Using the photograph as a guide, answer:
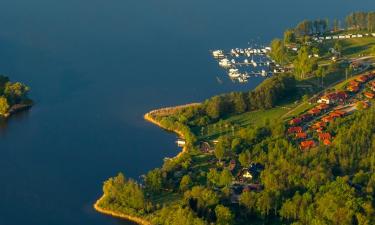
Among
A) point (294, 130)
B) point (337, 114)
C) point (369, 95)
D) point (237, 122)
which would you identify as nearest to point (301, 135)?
point (294, 130)

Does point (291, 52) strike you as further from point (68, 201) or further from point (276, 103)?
point (68, 201)

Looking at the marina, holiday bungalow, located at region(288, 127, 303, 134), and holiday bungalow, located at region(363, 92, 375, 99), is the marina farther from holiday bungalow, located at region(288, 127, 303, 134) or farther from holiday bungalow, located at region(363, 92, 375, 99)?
holiday bungalow, located at region(288, 127, 303, 134)

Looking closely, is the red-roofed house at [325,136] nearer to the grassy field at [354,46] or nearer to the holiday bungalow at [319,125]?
the holiday bungalow at [319,125]

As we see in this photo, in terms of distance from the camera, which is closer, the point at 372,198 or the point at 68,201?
the point at 372,198

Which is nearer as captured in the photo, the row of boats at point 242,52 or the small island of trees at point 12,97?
the small island of trees at point 12,97

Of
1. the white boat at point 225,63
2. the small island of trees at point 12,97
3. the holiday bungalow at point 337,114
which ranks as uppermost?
the white boat at point 225,63

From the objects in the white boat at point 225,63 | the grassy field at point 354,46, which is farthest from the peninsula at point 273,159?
the white boat at point 225,63

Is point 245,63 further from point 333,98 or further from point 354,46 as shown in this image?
point 333,98

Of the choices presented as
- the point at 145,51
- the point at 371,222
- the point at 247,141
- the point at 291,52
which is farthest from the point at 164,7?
the point at 371,222
